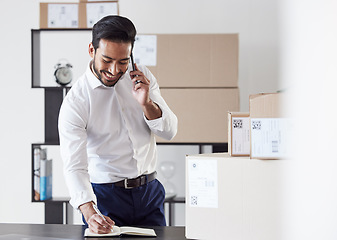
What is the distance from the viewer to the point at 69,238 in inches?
58.4

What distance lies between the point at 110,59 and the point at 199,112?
55.7 inches

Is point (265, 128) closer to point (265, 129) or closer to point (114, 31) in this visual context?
→ point (265, 129)

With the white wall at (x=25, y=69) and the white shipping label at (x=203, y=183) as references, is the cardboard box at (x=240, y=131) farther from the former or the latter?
the white wall at (x=25, y=69)

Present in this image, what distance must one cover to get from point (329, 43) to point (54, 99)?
2.97m

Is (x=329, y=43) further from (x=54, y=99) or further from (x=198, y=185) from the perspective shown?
(x=54, y=99)

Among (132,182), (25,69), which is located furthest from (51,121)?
(132,182)

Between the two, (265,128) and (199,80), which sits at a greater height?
(199,80)

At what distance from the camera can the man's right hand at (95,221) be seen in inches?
59.4

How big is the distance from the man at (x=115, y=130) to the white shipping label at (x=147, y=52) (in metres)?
1.13

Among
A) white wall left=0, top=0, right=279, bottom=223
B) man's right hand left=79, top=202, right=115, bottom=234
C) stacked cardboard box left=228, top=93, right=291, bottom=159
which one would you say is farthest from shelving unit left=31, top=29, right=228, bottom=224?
stacked cardboard box left=228, top=93, right=291, bottom=159

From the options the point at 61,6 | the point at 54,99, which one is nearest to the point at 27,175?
the point at 54,99

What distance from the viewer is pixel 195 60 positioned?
10.1ft

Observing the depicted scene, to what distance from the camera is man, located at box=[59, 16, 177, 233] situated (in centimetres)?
171

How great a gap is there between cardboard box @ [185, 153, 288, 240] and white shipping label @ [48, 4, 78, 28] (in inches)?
83.2
